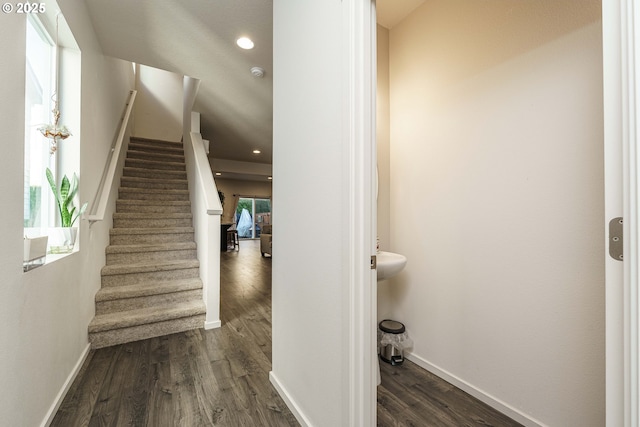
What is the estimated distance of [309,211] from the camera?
1364mm

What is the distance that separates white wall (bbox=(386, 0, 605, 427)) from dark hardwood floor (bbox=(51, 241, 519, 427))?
23 centimetres

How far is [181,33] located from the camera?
228cm

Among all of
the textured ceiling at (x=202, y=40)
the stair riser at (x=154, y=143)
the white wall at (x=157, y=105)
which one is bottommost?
the stair riser at (x=154, y=143)

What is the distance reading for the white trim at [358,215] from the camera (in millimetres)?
1061

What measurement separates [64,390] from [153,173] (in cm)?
343

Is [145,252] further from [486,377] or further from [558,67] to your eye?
[558,67]

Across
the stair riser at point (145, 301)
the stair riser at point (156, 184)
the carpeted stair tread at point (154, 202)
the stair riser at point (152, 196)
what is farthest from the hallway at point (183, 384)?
the stair riser at point (156, 184)

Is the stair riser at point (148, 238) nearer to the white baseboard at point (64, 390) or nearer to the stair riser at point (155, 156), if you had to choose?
the white baseboard at point (64, 390)

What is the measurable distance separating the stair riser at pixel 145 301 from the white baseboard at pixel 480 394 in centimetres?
213

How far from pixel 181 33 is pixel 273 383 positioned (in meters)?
2.75

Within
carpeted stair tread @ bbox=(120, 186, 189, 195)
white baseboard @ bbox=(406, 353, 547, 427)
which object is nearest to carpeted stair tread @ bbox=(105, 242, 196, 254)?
carpeted stair tread @ bbox=(120, 186, 189, 195)

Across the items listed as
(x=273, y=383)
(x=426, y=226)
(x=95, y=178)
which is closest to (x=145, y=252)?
(x=95, y=178)

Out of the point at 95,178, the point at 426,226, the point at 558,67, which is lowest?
the point at 426,226

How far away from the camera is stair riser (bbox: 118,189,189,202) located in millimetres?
3806
